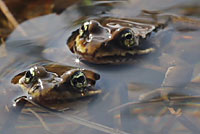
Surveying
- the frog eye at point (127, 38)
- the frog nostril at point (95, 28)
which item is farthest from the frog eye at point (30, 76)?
the frog eye at point (127, 38)

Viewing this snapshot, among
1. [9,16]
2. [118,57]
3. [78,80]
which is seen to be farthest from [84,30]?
[9,16]

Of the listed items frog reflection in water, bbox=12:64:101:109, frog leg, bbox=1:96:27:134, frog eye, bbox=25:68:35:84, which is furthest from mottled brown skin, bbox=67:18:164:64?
frog leg, bbox=1:96:27:134

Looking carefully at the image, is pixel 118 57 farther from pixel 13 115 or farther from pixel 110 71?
pixel 13 115

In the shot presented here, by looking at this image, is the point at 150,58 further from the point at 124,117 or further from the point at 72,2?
the point at 72,2

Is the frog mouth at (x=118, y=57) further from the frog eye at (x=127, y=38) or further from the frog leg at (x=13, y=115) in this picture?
the frog leg at (x=13, y=115)

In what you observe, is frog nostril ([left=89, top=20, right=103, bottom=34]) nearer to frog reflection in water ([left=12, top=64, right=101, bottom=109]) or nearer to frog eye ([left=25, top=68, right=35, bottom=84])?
frog reflection in water ([left=12, top=64, right=101, bottom=109])

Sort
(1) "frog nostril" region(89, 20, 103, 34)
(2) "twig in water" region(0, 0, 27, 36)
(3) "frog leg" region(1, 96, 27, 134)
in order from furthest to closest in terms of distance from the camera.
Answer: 1. (2) "twig in water" region(0, 0, 27, 36)
2. (1) "frog nostril" region(89, 20, 103, 34)
3. (3) "frog leg" region(1, 96, 27, 134)
